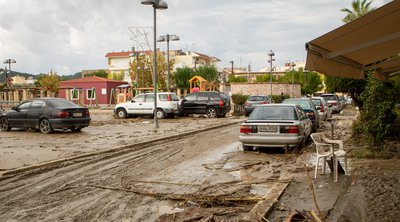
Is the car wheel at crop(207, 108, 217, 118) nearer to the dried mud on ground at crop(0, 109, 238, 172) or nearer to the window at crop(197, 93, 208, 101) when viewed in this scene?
the window at crop(197, 93, 208, 101)

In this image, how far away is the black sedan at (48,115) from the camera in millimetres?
17312

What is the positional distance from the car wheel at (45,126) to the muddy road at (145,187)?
6607 millimetres

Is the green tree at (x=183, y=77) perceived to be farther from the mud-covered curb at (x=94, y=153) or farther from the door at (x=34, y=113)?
the door at (x=34, y=113)

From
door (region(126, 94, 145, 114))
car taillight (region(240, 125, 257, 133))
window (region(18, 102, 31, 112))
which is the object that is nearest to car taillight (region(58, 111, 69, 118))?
window (region(18, 102, 31, 112))

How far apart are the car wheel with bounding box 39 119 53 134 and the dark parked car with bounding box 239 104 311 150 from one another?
9.06 m

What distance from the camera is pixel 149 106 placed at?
28578 mm

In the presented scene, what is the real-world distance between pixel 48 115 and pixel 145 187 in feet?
35.8

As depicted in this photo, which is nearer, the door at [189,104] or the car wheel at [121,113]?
the car wheel at [121,113]

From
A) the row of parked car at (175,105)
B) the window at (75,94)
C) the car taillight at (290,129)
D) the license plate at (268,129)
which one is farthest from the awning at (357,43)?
the window at (75,94)

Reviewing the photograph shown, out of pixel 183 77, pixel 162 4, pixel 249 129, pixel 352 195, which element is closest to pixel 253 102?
pixel 162 4

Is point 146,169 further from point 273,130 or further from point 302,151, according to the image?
point 302,151

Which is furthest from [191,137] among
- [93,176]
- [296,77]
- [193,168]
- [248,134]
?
[296,77]

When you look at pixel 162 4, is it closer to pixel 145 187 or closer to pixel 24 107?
pixel 24 107

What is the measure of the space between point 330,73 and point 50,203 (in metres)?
5.14
